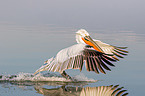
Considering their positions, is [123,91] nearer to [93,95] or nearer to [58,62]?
[93,95]

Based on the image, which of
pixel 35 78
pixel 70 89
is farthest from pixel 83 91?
pixel 35 78

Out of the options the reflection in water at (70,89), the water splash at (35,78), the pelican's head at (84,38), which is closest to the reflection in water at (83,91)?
the reflection in water at (70,89)

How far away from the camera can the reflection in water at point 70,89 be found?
10570mm

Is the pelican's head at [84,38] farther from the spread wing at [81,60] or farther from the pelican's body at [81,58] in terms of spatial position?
the spread wing at [81,60]

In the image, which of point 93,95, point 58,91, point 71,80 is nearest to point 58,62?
point 71,80

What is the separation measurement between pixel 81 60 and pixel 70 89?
40.2 inches

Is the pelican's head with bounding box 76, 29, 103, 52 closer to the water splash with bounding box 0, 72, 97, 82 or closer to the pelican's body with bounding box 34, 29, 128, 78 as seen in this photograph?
the pelican's body with bounding box 34, 29, 128, 78

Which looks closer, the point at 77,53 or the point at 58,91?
the point at 58,91

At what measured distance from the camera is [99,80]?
12516 millimetres

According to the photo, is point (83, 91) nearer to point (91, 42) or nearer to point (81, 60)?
point (81, 60)

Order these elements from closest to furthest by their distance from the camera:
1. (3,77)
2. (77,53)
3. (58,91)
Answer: (58,91)
(77,53)
(3,77)

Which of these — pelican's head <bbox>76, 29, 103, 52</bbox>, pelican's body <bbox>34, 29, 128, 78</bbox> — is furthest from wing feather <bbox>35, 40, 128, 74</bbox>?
pelican's head <bbox>76, 29, 103, 52</bbox>

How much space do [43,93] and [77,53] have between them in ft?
6.38

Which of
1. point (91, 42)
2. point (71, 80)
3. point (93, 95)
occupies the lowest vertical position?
point (93, 95)
